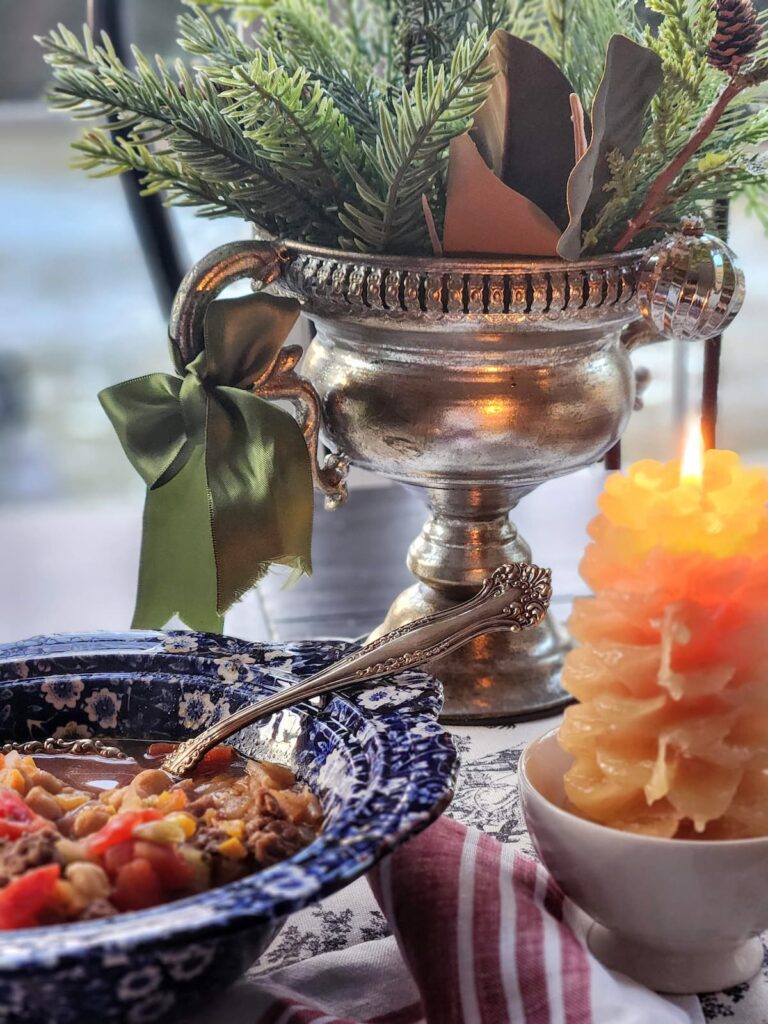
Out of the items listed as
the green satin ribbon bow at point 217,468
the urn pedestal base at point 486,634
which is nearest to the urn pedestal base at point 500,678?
the urn pedestal base at point 486,634

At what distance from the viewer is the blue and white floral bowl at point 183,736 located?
346 mm

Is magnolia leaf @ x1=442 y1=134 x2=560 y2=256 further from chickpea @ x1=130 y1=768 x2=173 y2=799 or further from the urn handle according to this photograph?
chickpea @ x1=130 y1=768 x2=173 y2=799

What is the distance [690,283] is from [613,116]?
0.30 ft

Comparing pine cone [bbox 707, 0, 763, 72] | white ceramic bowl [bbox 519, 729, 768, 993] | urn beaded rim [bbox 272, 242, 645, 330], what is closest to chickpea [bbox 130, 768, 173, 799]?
white ceramic bowl [bbox 519, 729, 768, 993]

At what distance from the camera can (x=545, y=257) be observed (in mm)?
639

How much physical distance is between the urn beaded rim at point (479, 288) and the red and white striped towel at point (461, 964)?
0.26 meters

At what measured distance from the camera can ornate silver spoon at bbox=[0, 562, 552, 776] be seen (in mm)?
535

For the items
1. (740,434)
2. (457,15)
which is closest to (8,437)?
(740,434)

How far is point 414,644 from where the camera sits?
558 millimetres

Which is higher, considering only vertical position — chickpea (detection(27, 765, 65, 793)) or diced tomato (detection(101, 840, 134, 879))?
diced tomato (detection(101, 840, 134, 879))

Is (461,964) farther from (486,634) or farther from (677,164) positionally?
(677,164)

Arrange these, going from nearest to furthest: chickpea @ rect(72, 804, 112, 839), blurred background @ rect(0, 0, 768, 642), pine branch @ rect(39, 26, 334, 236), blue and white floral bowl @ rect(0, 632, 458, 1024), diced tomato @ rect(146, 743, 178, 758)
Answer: blue and white floral bowl @ rect(0, 632, 458, 1024) < chickpea @ rect(72, 804, 112, 839) < diced tomato @ rect(146, 743, 178, 758) < pine branch @ rect(39, 26, 334, 236) < blurred background @ rect(0, 0, 768, 642)

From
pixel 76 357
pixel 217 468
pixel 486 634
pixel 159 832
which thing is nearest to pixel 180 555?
pixel 217 468

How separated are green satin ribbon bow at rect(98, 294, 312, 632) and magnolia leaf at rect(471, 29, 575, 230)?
0.44 ft
